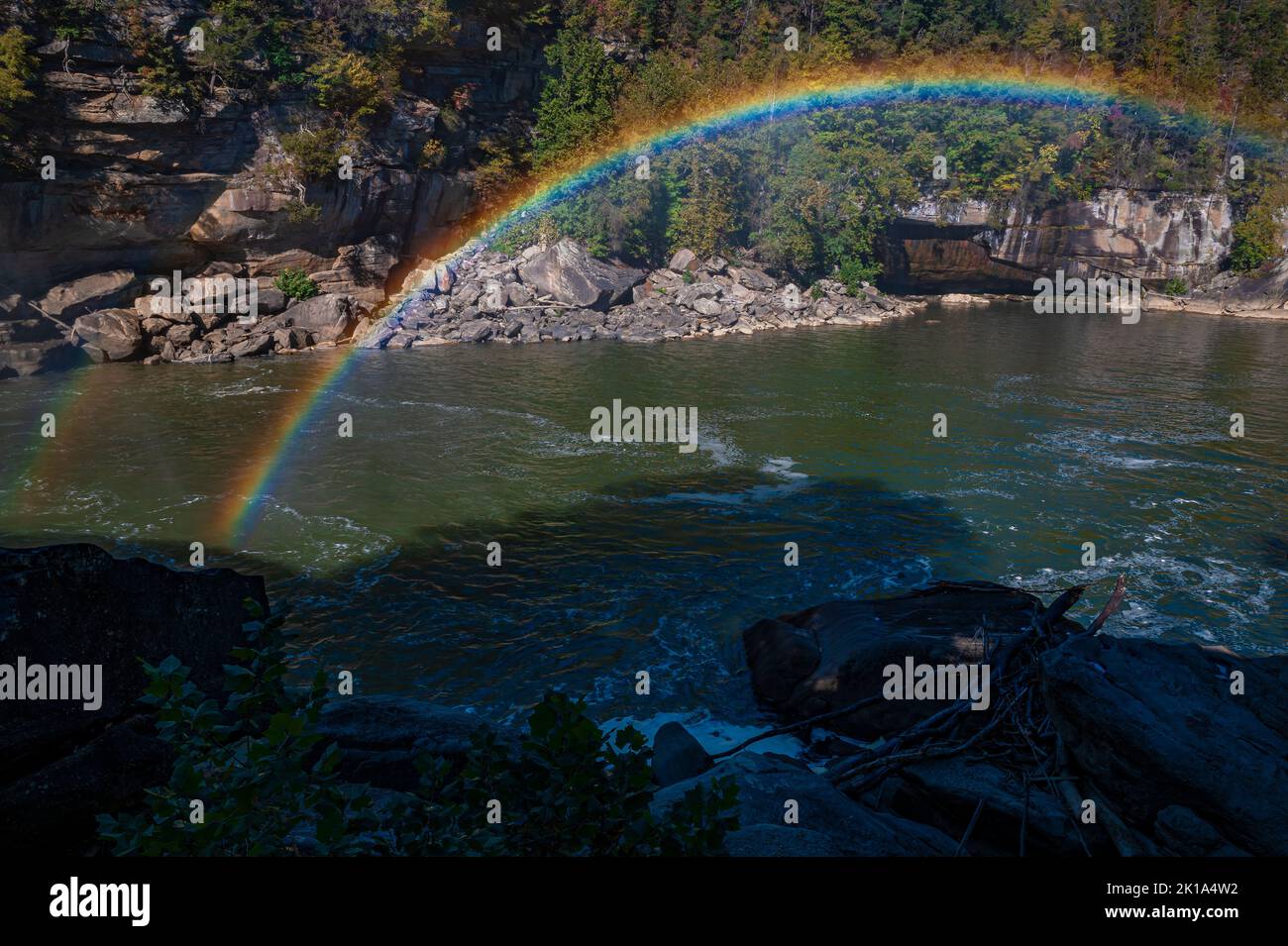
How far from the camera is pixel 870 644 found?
33.7 ft

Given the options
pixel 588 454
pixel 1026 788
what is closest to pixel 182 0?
pixel 588 454

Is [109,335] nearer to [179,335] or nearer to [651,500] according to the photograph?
[179,335]

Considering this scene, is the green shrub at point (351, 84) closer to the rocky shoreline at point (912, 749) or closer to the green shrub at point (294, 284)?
the green shrub at point (294, 284)

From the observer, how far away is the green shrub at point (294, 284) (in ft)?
142

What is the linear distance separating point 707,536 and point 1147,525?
947 cm

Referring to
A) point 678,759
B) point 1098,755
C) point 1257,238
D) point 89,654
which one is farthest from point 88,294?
point 1257,238

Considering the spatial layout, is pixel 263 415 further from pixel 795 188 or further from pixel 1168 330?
pixel 1168 330

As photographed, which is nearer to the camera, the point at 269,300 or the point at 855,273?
the point at 269,300

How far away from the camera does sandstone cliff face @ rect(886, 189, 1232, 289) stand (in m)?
58.1

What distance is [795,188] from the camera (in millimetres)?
55750

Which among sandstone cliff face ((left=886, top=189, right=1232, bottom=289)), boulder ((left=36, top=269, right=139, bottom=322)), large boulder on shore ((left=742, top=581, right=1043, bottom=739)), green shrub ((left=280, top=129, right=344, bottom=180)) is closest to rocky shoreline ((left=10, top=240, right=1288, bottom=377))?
boulder ((left=36, top=269, right=139, bottom=322))

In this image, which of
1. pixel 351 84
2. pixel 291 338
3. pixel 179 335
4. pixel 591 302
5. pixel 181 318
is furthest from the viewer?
pixel 591 302

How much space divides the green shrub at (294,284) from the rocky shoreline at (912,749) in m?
39.5

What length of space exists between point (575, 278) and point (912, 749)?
44028 mm
